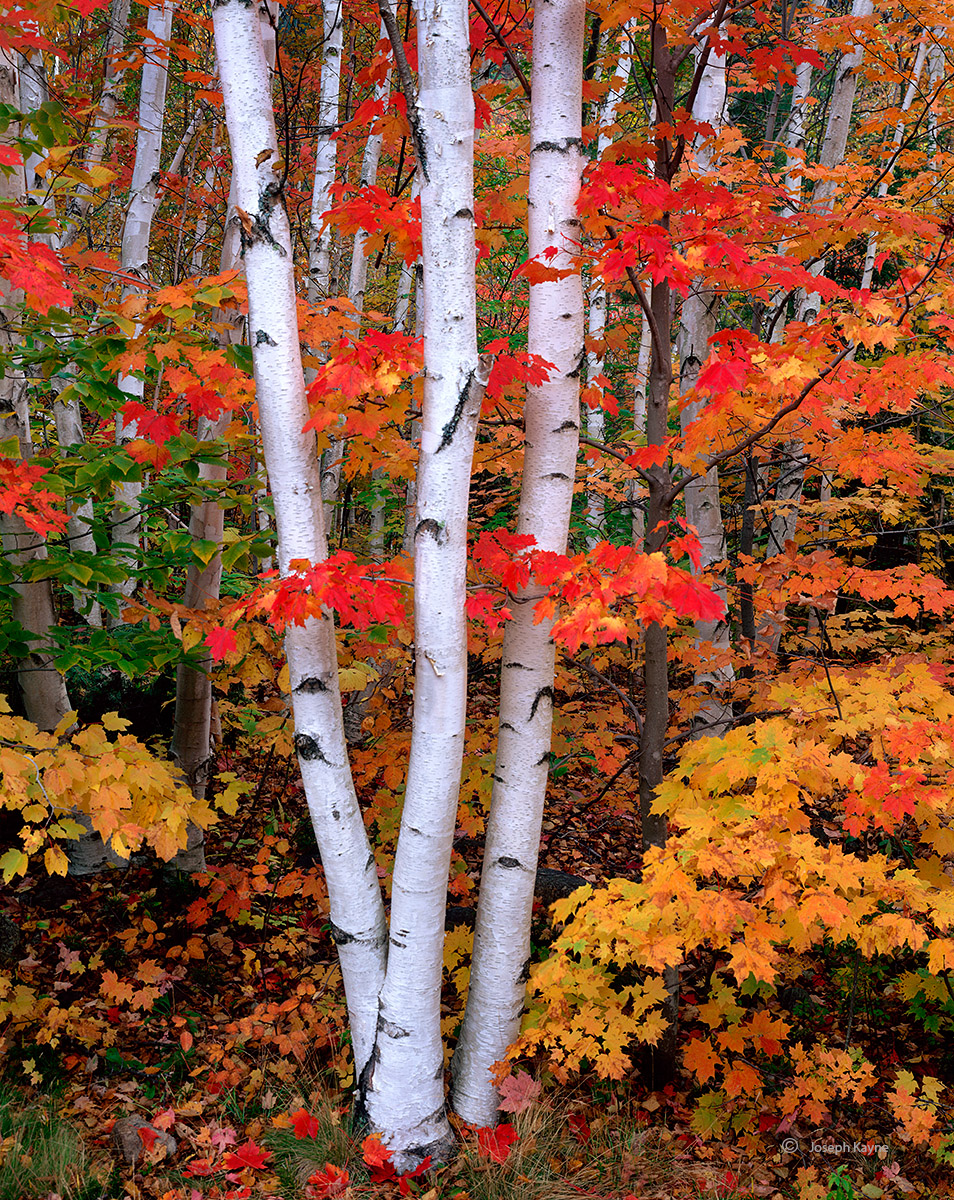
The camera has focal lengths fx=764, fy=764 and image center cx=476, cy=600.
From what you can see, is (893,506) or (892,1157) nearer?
(892,1157)

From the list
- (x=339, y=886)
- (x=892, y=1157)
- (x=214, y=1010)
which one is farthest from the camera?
(x=214, y=1010)

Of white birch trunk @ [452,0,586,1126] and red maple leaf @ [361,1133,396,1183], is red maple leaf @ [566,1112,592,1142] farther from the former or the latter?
red maple leaf @ [361,1133,396,1183]

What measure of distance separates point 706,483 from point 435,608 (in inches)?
97.3

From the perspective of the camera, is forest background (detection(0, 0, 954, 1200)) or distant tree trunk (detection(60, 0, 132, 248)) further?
distant tree trunk (detection(60, 0, 132, 248))

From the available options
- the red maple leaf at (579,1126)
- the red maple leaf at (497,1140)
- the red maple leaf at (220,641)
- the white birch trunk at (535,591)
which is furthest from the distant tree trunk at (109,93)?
the red maple leaf at (579,1126)

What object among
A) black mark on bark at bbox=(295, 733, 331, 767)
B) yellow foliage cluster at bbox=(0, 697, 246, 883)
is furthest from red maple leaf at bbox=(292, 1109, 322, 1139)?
black mark on bark at bbox=(295, 733, 331, 767)

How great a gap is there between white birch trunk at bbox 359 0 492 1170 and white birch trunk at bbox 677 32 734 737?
78.2 inches

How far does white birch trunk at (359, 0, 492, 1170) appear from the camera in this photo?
2.41m

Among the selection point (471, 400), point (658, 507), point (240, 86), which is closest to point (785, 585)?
point (658, 507)

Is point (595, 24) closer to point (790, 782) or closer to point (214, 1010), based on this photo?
point (790, 782)

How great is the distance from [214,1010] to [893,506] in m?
5.45

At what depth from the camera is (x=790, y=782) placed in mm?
2729

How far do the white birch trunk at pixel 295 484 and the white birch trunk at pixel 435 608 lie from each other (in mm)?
184

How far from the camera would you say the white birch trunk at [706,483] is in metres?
4.27
